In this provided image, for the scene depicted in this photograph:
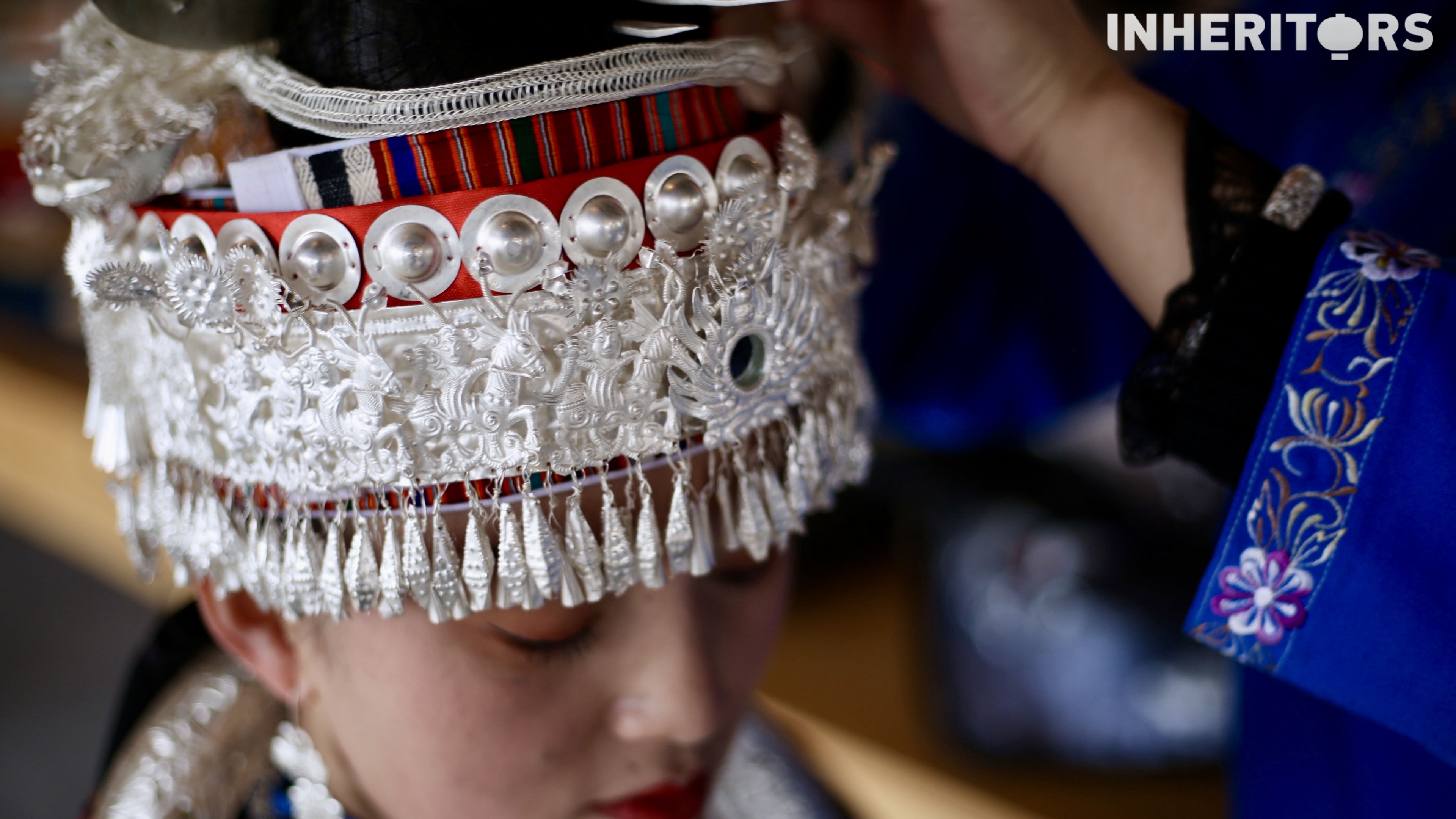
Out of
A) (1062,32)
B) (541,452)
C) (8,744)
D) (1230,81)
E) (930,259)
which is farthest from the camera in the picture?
(8,744)

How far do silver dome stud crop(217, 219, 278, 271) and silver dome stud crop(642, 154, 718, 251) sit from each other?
19 cm

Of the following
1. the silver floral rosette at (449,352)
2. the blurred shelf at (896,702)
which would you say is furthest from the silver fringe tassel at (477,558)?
the blurred shelf at (896,702)

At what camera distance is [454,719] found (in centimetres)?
57

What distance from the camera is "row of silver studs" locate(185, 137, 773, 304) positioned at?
49cm

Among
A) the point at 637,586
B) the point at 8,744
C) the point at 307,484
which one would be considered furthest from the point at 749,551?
the point at 8,744

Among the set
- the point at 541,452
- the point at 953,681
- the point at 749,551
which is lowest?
the point at 953,681

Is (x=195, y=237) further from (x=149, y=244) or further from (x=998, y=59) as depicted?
(x=998, y=59)

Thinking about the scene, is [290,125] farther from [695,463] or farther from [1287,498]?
[1287,498]

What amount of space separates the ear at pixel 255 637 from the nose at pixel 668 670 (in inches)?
9.5

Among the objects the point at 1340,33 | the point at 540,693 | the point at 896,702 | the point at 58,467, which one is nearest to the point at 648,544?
the point at 540,693

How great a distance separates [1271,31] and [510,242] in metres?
0.67

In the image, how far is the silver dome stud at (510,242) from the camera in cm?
49

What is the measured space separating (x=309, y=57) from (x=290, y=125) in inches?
1.6

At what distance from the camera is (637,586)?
58 cm
